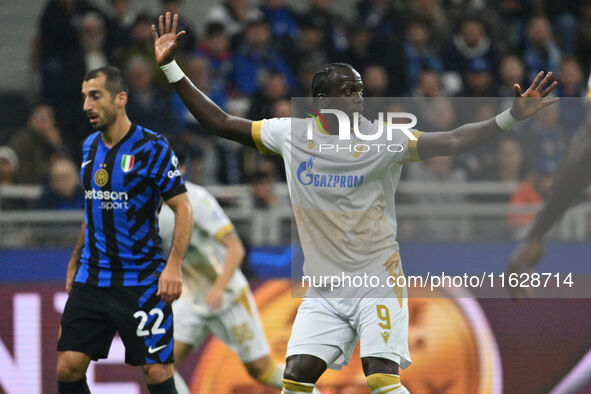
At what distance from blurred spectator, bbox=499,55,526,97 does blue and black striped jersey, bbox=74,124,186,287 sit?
19.7 ft

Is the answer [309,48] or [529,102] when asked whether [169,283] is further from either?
[309,48]

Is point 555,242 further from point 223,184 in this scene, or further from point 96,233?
point 96,233

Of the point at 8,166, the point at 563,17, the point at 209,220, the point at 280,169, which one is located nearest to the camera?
the point at 209,220

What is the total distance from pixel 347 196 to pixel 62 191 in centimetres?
438

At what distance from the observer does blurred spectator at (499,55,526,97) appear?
11.2 metres

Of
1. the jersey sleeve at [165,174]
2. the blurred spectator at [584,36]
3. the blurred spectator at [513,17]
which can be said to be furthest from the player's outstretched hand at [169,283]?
the blurred spectator at [584,36]

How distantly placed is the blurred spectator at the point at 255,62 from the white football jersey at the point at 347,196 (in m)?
5.56

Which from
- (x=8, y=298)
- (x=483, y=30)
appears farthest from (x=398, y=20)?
(x=8, y=298)

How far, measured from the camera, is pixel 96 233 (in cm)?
612

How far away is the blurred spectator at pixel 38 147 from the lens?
9727mm

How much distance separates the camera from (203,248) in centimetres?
761

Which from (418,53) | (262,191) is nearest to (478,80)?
(418,53)

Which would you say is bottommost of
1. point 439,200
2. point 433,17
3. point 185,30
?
point 439,200

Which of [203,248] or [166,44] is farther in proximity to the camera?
[203,248]
